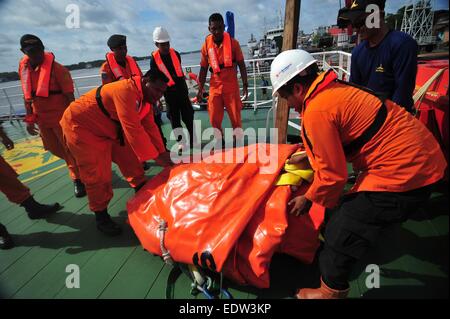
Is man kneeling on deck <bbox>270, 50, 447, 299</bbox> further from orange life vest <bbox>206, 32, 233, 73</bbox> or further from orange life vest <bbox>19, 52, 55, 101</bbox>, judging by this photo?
orange life vest <bbox>19, 52, 55, 101</bbox>

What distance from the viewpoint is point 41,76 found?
309cm

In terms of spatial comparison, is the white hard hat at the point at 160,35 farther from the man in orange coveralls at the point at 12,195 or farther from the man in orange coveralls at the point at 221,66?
the man in orange coveralls at the point at 12,195

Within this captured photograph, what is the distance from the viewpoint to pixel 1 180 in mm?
2834

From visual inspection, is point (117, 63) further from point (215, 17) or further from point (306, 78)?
point (306, 78)

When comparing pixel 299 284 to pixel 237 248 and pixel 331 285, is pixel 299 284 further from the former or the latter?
pixel 237 248

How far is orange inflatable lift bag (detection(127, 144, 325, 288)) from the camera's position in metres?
1.70

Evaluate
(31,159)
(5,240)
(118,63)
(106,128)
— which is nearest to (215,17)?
(118,63)

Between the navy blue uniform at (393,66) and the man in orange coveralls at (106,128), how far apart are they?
6.23 ft

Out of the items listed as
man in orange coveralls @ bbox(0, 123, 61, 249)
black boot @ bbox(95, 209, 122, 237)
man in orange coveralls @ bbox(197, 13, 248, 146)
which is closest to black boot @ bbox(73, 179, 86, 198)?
man in orange coveralls @ bbox(0, 123, 61, 249)

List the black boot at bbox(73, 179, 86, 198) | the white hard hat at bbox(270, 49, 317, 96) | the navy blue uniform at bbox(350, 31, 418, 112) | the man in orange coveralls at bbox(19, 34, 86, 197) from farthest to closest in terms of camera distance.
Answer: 1. the black boot at bbox(73, 179, 86, 198)
2. the man in orange coveralls at bbox(19, 34, 86, 197)
3. the navy blue uniform at bbox(350, 31, 418, 112)
4. the white hard hat at bbox(270, 49, 317, 96)

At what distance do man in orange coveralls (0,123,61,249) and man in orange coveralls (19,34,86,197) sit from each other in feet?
1.39

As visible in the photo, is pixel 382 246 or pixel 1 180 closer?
pixel 382 246
